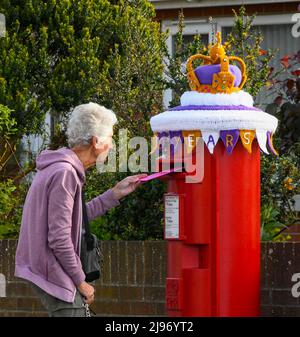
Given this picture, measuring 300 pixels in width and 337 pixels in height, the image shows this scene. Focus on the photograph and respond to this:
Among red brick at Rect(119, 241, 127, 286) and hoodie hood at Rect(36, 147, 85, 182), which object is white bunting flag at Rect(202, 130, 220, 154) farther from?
red brick at Rect(119, 241, 127, 286)

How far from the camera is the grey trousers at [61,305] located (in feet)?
18.8

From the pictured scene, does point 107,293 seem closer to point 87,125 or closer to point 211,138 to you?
point 211,138

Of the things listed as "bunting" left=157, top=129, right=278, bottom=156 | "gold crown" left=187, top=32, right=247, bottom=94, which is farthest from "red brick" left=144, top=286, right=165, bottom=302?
"gold crown" left=187, top=32, right=247, bottom=94

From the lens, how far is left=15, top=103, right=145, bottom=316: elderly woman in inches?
221

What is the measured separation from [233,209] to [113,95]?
2753mm

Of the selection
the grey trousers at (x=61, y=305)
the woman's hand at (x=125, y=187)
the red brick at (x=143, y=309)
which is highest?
the woman's hand at (x=125, y=187)

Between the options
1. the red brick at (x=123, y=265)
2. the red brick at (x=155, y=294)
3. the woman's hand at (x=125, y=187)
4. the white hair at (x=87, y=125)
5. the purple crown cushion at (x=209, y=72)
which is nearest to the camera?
the white hair at (x=87, y=125)

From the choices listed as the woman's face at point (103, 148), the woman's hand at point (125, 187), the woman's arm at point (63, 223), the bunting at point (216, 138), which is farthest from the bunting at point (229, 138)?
the woman's arm at point (63, 223)

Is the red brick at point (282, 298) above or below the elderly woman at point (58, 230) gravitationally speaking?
below

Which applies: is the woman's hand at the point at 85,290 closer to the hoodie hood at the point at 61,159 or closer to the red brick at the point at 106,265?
the hoodie hood at the point at 61,159

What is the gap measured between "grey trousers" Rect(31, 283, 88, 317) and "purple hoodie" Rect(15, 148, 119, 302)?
0.06 metres

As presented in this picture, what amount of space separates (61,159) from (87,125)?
0.85ft

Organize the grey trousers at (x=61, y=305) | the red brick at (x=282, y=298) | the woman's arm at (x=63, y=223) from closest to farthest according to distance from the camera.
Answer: the woman's arm at (x=63, y=223) < the grey trousers at (x=61, y=305) < the red brick at (x=282, y=298)

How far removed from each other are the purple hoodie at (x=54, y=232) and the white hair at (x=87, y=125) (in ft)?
0.56
